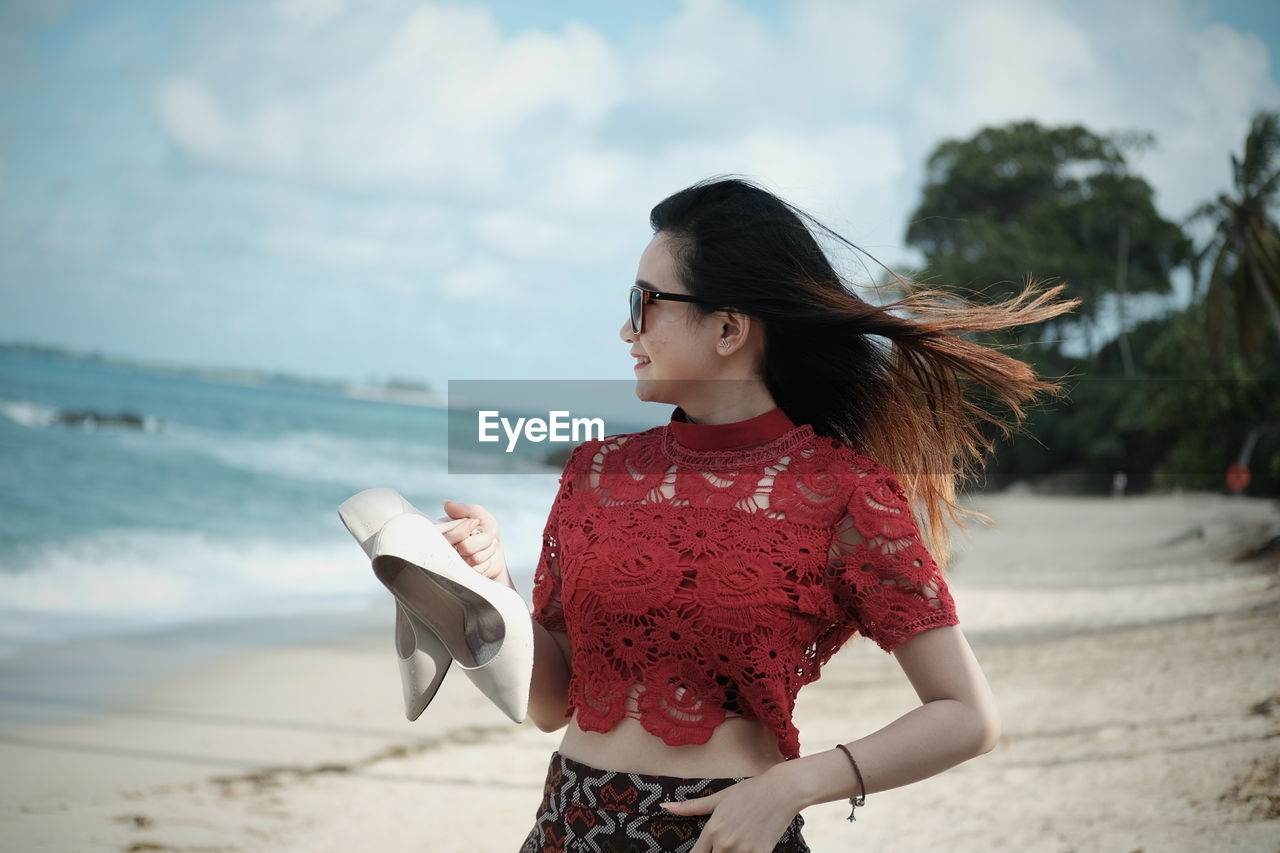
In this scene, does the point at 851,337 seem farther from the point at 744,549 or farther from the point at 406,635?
the point at 406,635

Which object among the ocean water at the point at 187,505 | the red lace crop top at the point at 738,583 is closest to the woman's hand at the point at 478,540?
the red lace crop top at the point at 738,583

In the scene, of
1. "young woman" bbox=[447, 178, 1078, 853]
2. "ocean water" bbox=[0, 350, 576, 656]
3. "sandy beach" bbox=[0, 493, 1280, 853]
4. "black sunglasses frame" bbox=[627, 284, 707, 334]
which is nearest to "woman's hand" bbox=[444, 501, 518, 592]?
"young woman" bbox=[447, 178, 1078, 853]

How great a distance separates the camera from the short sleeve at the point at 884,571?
152 centimetres

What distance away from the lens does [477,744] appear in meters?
6.52

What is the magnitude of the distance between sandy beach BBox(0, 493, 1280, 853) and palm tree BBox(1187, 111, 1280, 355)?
19.8ft

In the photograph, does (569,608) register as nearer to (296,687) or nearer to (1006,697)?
(1006,697)

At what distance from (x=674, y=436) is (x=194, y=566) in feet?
47.2

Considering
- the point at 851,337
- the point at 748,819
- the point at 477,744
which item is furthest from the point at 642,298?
the point at 477,744

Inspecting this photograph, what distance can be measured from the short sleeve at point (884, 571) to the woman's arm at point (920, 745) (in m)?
0.06

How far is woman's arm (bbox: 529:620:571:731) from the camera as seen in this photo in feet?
6.08

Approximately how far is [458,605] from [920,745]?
71cm

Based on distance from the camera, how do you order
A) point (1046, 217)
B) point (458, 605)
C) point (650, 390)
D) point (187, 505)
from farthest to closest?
point (1046, 217)
point (187, 505)
point (650, 390)
point (458, 605)

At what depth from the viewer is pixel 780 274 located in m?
1.78

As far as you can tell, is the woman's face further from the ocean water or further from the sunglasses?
the ocean water
